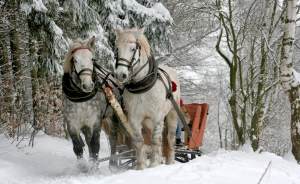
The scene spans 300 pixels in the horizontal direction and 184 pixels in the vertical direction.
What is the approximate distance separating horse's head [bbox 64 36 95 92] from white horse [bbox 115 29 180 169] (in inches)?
17.4

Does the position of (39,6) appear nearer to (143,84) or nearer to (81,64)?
(81,64)

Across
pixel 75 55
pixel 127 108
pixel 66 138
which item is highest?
pixel 75 55

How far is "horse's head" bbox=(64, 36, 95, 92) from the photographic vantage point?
20.9ft

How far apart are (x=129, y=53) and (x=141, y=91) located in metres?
0.59

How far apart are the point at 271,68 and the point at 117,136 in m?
11.5

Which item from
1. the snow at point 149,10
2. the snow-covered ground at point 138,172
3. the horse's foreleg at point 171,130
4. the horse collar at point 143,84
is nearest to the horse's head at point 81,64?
the horse collar at point 143,84

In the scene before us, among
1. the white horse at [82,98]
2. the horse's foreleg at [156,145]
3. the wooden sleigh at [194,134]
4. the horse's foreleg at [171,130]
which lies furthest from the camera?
the wooden sleigh at [194,134]

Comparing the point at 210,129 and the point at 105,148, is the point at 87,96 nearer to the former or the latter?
the point at 105,148

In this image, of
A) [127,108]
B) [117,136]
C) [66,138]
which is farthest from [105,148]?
[127,108]

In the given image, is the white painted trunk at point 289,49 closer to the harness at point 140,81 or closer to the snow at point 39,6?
the harness at point 140,81

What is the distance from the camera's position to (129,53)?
630cm

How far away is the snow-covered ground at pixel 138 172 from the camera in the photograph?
17.5 feet

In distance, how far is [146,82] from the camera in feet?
21.7

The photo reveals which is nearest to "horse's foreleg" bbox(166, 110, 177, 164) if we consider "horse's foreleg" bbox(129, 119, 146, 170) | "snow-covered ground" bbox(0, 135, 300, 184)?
"snow-covered ground" bbox(0, 135, 300, 184)
